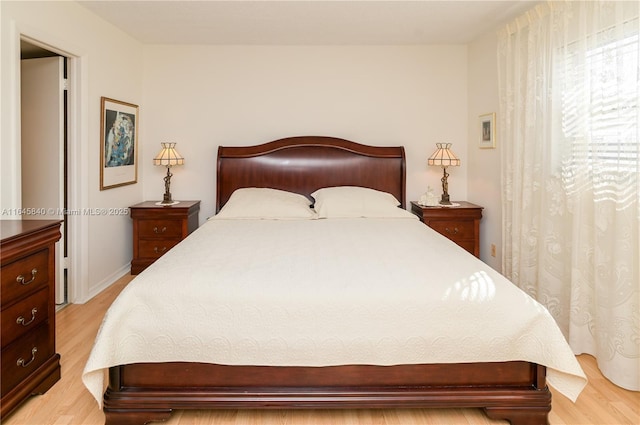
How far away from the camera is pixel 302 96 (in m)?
4.54

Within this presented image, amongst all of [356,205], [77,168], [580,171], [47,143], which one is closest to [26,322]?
[77,168]

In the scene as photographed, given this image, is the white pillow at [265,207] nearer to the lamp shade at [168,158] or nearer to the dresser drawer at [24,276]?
the lamp shade at [168,158]

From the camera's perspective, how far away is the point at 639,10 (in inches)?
87.6

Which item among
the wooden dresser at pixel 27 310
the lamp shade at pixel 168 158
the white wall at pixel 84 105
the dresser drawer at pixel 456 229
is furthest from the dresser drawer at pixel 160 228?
the dresser drawer at pixel 456 229

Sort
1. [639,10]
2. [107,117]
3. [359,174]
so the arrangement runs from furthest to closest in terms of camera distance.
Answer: [359,174], [107,117], [639,10]

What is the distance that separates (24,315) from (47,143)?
1.86 meters

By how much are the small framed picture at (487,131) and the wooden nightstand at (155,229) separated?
111 inches

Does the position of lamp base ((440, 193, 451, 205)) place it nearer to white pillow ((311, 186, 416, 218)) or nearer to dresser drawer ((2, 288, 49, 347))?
white pillow ((311, 186, 416, 218))

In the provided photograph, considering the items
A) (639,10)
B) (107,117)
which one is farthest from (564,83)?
(107,117)

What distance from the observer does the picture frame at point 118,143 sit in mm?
3775

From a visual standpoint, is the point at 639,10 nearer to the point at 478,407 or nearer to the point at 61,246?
the point at 478,407

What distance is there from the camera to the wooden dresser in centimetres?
193

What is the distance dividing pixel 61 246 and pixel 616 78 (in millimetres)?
3882

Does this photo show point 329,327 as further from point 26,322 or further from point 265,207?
point 265,207
